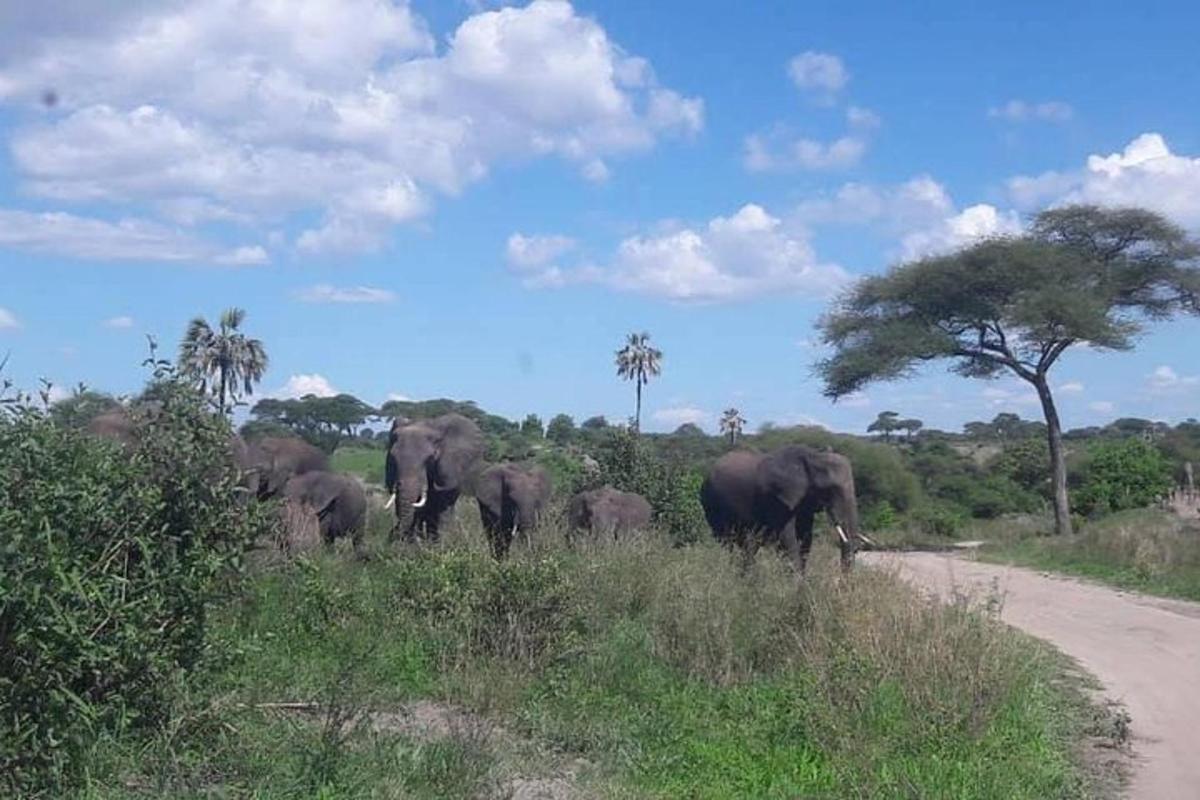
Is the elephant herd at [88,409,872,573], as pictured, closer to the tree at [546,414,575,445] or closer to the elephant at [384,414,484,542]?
the elephant at [384,414,484,542]

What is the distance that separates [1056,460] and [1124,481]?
368 cm

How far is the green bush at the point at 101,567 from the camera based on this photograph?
727 cm

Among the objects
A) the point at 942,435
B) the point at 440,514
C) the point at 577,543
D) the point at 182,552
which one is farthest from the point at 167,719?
the point at 942,435

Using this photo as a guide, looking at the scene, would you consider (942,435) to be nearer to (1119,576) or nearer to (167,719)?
(1119,576)

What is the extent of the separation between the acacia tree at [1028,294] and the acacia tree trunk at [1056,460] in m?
0.03

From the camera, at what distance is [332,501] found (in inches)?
857

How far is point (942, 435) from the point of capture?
75375 millimetres

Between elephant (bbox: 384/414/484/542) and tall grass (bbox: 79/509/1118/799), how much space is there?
16.0ft

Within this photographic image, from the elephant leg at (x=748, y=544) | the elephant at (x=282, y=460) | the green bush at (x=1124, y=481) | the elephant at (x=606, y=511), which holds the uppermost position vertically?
the green bush at (x=1124, y=481)

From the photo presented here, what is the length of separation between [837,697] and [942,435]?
66328 millimetres

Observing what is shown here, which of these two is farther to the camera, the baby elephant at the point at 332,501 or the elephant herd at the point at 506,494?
the baby elephant at the point at 332,501

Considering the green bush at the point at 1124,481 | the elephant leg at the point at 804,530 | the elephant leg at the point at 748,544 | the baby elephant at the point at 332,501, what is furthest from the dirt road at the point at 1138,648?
the green bush at the point at 1124,481

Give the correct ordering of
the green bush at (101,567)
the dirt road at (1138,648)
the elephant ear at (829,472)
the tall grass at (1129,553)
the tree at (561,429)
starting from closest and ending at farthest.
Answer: the green bush at (101,567) < the dirt road at (1138,648) < the elephant ear at (829,472) < the tall grass at (1129,553) < the tree at (561,429)

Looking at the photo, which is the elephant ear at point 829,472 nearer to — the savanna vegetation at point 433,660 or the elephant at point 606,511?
the elephant at point 606,511
